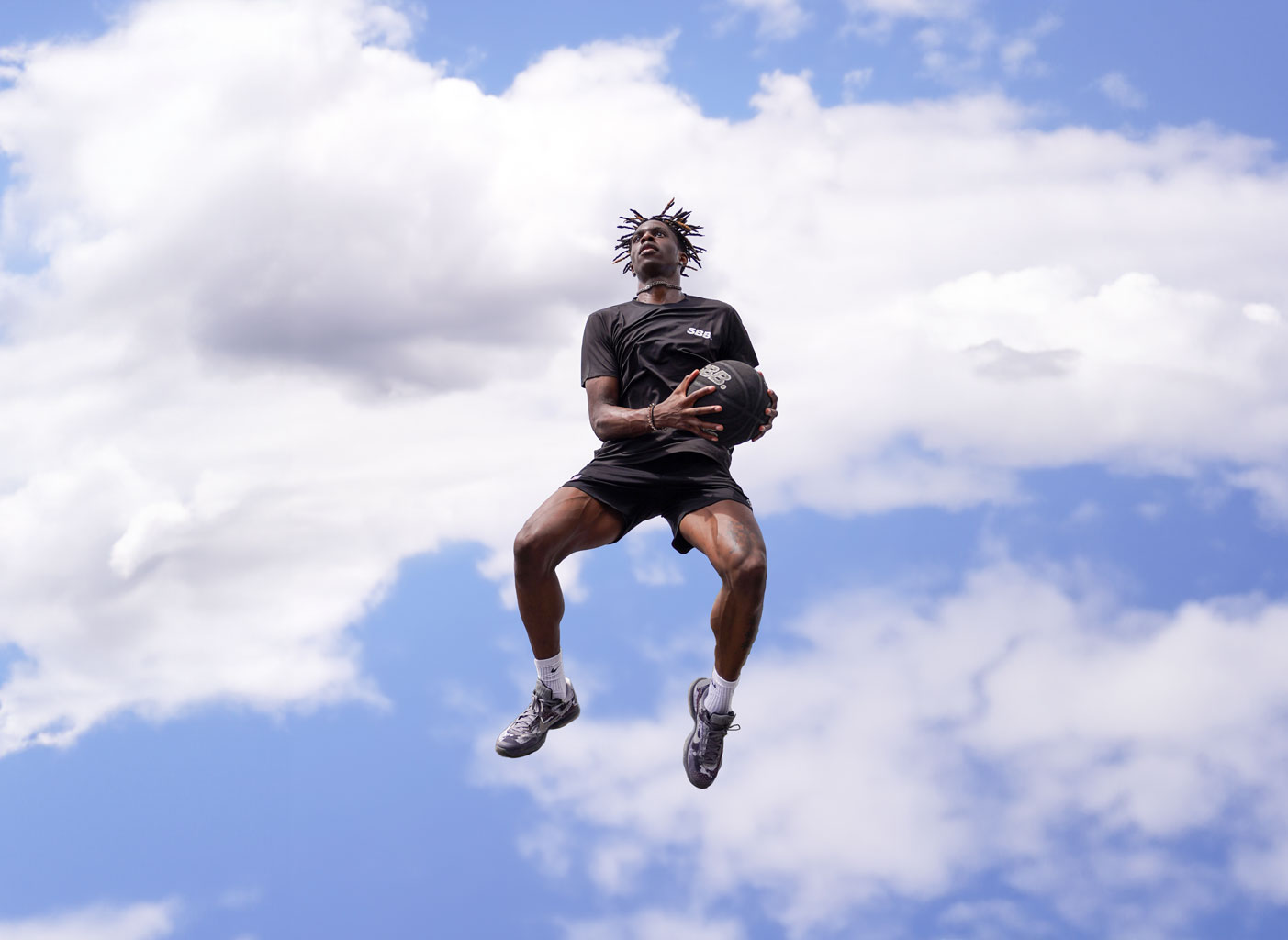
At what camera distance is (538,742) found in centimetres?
854

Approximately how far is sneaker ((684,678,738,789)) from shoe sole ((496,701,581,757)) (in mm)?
1062

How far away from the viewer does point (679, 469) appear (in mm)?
8062

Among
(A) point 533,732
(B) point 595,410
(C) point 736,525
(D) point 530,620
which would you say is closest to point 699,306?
(B) point 595,410

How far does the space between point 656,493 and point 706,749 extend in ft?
6.22

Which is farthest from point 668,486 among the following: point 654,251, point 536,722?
point 536,722

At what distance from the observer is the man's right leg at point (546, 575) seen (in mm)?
7910

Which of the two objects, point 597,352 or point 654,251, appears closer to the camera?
point 597,352

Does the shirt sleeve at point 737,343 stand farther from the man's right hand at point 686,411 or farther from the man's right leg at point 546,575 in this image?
the man's right leg at point 546,575

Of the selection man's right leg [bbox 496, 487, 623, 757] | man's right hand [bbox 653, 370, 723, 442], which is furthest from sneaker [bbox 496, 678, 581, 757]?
man's right hand [bbox 653, 370, 723, 442]

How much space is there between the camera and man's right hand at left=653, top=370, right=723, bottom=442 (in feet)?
25.4

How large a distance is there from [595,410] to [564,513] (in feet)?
2.77

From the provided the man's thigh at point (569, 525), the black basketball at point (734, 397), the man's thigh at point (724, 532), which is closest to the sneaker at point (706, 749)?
the man's thigh at point (724, 532)

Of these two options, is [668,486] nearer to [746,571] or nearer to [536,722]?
[746,571]

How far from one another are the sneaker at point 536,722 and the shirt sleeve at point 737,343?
2.88 meters
